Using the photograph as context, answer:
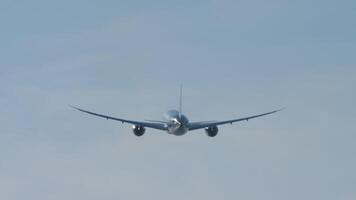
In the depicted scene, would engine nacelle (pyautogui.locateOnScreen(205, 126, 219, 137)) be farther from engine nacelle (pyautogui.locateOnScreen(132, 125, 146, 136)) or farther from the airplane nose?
engine nacelle (pyautogui.locateOnScreen(132, 125, 146, 136))

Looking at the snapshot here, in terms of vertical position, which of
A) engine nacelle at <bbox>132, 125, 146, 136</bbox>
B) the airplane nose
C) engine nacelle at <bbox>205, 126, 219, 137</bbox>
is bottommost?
the airplane nose

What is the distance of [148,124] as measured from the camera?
17700 cm

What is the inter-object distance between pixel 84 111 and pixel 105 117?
26.0ft

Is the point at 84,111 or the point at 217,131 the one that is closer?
the point at 84,111

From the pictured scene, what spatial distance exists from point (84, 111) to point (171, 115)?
22.9 metres

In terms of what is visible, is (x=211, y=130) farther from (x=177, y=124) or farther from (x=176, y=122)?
(x=177, y=124)

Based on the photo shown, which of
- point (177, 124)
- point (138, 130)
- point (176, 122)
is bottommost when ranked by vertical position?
point (177, 124)

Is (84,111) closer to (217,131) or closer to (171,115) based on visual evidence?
(171,115)

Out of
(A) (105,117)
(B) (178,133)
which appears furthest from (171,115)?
(A) (105,117)

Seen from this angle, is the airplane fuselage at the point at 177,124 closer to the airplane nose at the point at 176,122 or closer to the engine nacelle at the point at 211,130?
the airplane nose at the point at 176,122

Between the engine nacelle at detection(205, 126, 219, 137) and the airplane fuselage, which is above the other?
the engine nacelle at detection(205, 126, 219, 137)

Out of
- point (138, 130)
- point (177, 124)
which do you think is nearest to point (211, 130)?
point (177, 124)

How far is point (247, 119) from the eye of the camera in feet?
574

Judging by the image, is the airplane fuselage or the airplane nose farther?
the airplane fuselage
